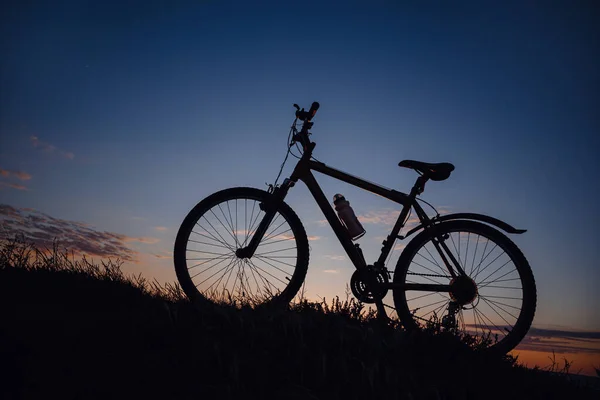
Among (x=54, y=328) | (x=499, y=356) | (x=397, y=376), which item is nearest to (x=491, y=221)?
(x=499, y=356)

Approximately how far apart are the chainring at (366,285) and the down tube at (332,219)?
99mm

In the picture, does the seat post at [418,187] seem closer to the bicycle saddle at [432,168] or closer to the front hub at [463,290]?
the bicycle saddle at [432,168]

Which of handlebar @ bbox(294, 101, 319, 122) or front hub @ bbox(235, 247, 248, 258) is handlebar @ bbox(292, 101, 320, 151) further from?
front hub @ bbox(235, 247, 248, 258)

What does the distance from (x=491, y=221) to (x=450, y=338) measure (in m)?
1.34

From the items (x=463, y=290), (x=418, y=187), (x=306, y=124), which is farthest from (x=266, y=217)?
(x=463, y=290)

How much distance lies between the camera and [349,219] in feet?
17.6

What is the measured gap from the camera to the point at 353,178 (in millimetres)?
5418

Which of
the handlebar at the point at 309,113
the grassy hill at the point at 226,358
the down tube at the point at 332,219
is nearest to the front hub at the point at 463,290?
the grassy hill at the point at 226,358

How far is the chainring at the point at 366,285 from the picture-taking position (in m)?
5.17

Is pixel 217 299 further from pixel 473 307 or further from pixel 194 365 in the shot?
pixel 473 307

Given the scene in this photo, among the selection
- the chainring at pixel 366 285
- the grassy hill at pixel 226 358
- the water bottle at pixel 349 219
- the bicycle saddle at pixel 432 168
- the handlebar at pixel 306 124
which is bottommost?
the grassy hill at pixel 226 358

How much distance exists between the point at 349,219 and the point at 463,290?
1.41 meters

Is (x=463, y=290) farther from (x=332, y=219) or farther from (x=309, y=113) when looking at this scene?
(x=309, y=113)

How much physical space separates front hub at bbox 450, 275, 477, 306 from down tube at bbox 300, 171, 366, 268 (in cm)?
99
